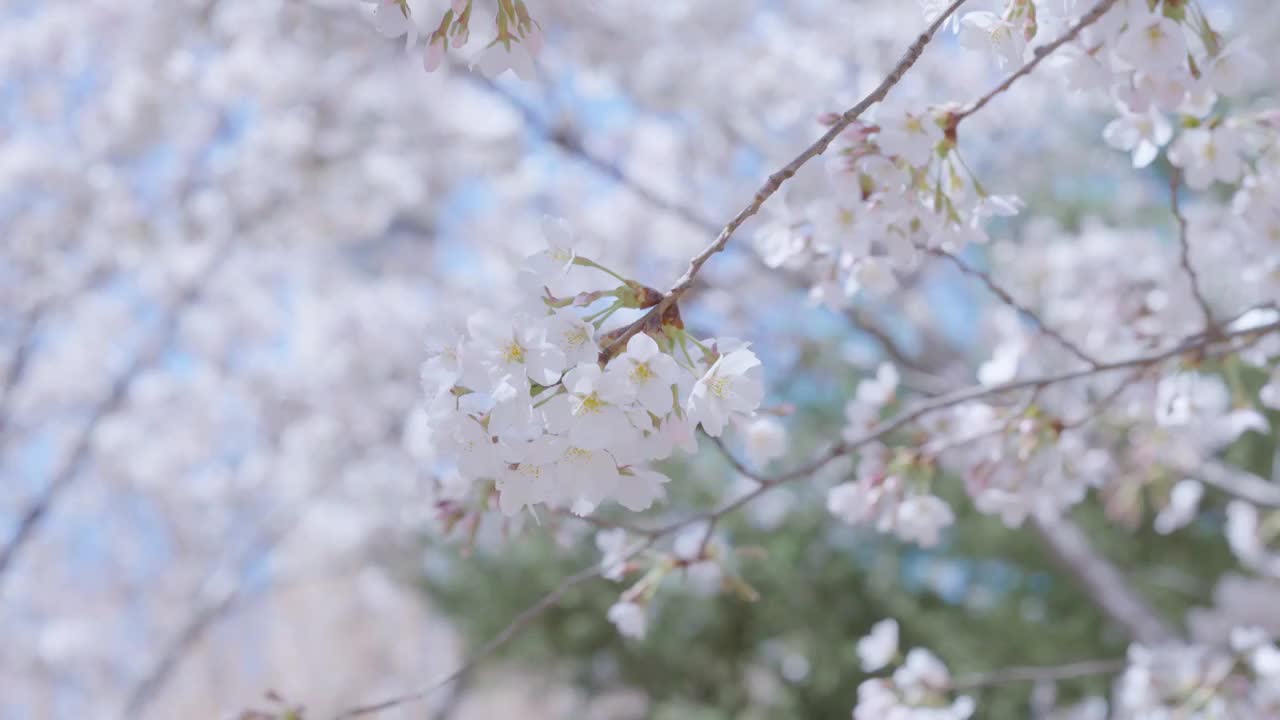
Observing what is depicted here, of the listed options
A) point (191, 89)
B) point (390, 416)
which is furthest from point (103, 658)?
point (191, 89)

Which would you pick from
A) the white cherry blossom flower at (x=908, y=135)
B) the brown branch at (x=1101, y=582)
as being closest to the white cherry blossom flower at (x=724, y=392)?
the white cherry blossom flower at (x=908, y=135)

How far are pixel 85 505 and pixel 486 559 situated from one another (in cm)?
249

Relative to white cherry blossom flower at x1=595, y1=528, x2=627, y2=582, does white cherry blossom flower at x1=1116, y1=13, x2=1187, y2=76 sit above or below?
above

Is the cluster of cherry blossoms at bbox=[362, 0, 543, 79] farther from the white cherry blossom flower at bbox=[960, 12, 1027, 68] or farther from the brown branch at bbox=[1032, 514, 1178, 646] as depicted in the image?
the brown branch at bbox=[1032, 514, 1178, 646]

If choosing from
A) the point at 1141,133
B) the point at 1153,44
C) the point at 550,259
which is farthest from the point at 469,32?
the point at 1141,133

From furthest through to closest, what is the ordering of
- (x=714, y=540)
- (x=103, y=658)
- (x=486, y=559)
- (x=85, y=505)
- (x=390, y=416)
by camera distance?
(x=85, y=505) → (x=103, y=658) → (x=390, y=416) → (x=486, y=559) → (x=714, y=540)

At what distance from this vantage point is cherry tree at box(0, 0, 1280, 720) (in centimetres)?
60

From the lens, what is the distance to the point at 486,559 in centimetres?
288

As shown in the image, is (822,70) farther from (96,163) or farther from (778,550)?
(96,163)

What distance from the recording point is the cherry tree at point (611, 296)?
60cm

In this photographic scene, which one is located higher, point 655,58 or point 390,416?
point 655,58

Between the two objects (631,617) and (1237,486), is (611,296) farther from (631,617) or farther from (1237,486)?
(1237,486)

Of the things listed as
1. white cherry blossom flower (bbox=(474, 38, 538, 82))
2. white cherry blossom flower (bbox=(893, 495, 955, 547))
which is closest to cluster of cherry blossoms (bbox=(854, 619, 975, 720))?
white cherry blossom flower (bbox=(893, 495, 955, 547))

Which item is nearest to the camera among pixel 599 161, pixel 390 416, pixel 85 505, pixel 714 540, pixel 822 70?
pixel 714 540
